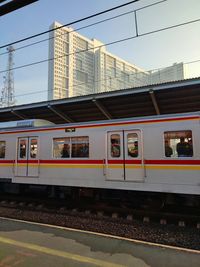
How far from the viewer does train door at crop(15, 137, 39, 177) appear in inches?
396

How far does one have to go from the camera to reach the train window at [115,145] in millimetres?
8492

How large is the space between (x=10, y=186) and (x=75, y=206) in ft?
12.8

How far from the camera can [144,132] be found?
8070mm

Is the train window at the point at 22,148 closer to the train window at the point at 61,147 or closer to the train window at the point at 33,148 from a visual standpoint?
the train window at the point at 33,148

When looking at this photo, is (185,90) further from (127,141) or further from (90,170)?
(90,170)

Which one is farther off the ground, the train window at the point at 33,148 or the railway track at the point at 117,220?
the train window at the point at 33,148

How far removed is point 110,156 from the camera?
8539 millimetres

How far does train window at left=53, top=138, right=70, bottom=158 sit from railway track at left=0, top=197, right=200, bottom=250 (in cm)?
197

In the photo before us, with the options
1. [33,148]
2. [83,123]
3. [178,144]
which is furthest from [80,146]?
[178,144]

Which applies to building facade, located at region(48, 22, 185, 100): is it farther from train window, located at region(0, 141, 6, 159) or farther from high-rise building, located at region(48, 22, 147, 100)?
train window, located at region(0, 141, 6, 159)

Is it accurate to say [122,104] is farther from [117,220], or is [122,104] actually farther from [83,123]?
[117,220]

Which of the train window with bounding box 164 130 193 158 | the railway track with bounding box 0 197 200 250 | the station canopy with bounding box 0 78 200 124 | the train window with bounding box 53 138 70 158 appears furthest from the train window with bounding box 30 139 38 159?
the train window with bounding box 164 130 193 158

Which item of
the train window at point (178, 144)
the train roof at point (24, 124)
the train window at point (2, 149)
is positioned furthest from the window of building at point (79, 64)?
the train window at point (178, 144)

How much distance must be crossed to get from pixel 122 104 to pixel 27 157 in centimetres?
691
